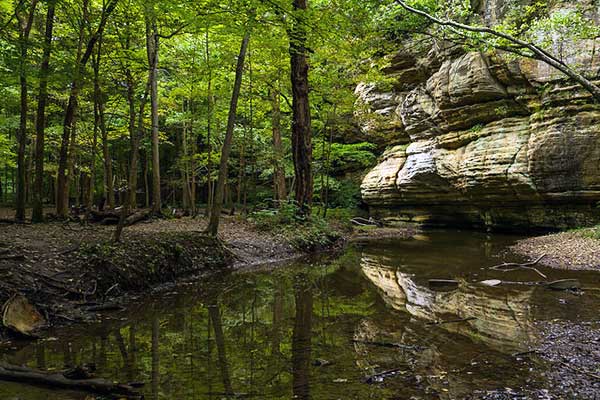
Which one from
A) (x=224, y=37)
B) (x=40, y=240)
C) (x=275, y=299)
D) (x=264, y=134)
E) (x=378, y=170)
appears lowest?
(x=275, y=299)

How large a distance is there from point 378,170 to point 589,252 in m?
16.4

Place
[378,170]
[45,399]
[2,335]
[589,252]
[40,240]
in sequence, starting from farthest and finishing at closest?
[378,170]
[589,252]
[40,240]
[2,335]
[45,399]

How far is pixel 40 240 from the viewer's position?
8.72m

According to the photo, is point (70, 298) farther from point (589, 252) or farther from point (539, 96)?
point (539, 96)

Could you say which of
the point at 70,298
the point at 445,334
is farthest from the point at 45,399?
the point at 445,334

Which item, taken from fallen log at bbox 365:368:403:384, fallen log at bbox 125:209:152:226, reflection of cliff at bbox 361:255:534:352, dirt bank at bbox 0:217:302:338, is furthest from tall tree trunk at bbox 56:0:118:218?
fallen log at bbox 365:368:403:384

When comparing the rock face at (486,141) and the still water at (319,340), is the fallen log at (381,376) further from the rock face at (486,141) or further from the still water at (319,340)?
the rock face at (486,141)

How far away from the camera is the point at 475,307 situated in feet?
22.5

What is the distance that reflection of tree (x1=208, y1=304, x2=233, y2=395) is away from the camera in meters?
3.94

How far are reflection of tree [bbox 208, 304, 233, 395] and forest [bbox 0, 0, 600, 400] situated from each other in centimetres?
5

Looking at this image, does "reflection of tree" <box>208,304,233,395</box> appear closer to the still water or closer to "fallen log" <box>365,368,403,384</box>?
the still water

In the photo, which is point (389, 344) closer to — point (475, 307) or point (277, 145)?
point (475, 307)

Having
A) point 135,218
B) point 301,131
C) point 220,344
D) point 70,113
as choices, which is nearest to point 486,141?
point 301,131

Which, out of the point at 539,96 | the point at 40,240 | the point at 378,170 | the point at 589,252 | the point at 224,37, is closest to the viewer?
the point at 40,240
